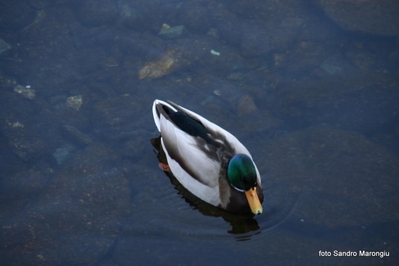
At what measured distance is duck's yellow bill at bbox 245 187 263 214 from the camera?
6805mm

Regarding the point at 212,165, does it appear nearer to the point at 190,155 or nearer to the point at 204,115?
the point at 190,155

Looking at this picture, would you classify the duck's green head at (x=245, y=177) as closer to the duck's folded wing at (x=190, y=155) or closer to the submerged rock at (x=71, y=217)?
the duck's folded wing at (x=190, y=155)

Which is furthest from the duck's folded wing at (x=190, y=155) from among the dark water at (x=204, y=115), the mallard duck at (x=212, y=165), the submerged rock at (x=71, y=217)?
the submerged rock at (x=71, y=217)

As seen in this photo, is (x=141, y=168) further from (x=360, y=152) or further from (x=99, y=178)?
(x=360, y=152)

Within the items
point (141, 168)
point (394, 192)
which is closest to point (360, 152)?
point (394, 192)

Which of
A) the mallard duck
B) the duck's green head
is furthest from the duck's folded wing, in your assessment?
the duck's green head

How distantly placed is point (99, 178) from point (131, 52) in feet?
8.07

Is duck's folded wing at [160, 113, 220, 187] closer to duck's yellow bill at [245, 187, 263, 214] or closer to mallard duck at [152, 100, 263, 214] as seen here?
mallard duck at [152, 100, 263, 214]

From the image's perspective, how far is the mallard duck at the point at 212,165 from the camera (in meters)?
6.83

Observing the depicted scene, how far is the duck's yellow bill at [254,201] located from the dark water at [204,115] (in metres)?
0.24

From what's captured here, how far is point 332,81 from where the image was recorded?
852 cm

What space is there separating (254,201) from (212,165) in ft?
2.28

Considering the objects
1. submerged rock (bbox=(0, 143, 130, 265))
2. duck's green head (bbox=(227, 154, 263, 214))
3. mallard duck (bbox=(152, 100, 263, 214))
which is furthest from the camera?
mallard duck (bbox=(152, 100, 263, 214))

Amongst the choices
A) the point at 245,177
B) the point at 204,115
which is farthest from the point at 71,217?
the point at 204,115
